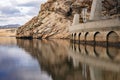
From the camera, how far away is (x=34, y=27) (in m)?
117

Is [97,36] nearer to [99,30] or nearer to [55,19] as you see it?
[99,30]

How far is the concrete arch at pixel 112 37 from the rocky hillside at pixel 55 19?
54.3 meters

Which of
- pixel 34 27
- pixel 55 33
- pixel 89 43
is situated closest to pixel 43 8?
pixel 34 27

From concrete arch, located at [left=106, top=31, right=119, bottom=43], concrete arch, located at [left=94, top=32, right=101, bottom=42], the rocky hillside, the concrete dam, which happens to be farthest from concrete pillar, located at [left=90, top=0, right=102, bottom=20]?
the rocky hillside

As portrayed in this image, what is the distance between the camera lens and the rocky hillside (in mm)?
105875

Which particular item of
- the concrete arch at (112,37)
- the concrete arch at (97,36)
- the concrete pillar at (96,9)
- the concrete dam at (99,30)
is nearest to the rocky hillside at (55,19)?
the concrete dam at (99,30)

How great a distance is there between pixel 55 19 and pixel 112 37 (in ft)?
213

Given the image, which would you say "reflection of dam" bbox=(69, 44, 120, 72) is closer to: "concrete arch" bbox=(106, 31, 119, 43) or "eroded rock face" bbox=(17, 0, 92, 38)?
"concrete arch" bbox=(106, 31, 119, 43)

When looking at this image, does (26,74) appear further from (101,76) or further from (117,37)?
(117,37)

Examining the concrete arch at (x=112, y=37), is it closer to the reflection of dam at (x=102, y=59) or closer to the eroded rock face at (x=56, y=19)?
the reflection of dam at (x=102, y=59)

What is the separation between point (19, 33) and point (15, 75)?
10587 cm

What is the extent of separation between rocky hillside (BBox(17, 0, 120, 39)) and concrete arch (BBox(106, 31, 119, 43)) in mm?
54258

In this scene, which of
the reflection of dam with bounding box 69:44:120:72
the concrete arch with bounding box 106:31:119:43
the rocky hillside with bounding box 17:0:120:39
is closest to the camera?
the reflection of dam with bounding box 69:44:120:72

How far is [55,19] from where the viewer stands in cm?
11081
